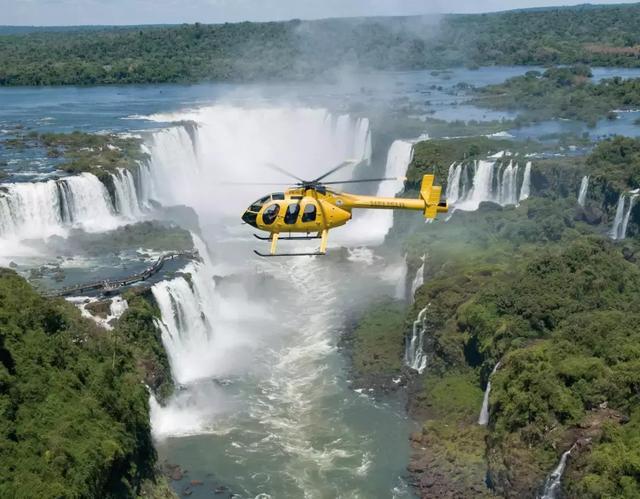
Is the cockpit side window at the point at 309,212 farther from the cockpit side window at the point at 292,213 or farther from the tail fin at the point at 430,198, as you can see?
the tail fin at the point at 430,198

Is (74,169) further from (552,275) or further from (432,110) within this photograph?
(432,110)

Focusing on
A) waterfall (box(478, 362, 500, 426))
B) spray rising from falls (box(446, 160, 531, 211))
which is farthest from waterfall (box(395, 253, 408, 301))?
waterfall (box(478, 362, 500, 426))

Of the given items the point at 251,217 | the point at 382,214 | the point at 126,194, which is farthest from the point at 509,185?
the point at 251,217

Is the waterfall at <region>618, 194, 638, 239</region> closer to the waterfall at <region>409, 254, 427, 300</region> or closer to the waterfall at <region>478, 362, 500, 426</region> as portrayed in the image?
the waterfall at <region>409, 254, 427, 300</region>

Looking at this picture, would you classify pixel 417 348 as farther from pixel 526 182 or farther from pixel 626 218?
pixel 526 182

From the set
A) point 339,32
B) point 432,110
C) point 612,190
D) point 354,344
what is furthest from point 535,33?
point 354,344
